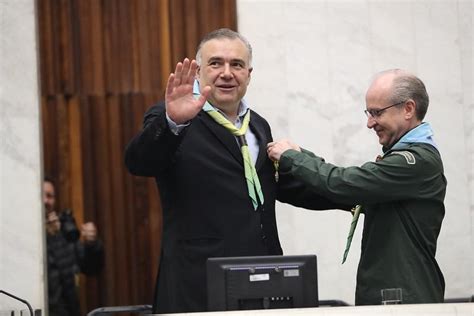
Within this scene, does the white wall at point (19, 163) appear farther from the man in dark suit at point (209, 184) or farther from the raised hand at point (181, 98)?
Result: the raised hand at point (181, 98)

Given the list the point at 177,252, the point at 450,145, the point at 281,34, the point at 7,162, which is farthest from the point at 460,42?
Result: the point at 177,252

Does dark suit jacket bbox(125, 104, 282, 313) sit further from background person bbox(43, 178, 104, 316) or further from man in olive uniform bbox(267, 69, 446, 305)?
background person bbox(43, 178, 104, 316)

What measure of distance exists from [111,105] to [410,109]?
3.95 metres

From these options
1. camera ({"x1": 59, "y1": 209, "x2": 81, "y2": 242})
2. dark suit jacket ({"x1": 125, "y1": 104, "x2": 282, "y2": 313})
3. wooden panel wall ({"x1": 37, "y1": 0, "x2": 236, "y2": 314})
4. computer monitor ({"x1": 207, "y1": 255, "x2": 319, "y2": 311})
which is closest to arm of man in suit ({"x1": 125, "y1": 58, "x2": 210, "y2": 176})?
dark suit jacket ({"x1": 125, "y1": 104, "x2": 282, "y2": 313})

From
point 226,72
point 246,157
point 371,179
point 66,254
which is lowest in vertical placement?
point 66,254

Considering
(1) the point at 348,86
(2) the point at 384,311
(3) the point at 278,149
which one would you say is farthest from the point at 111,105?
(2) the point at 384,311

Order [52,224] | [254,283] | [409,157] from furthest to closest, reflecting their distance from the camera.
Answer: [52,224] < [409,157] < [254,283]

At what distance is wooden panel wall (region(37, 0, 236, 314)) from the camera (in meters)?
8.79

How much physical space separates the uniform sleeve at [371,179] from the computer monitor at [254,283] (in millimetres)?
659

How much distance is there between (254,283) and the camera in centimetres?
457

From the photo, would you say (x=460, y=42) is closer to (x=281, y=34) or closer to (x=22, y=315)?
(x=281, y=34)

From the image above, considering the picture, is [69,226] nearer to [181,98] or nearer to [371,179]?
[181,98]

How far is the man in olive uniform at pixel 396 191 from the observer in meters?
5.12

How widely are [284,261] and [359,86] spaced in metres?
4.09
